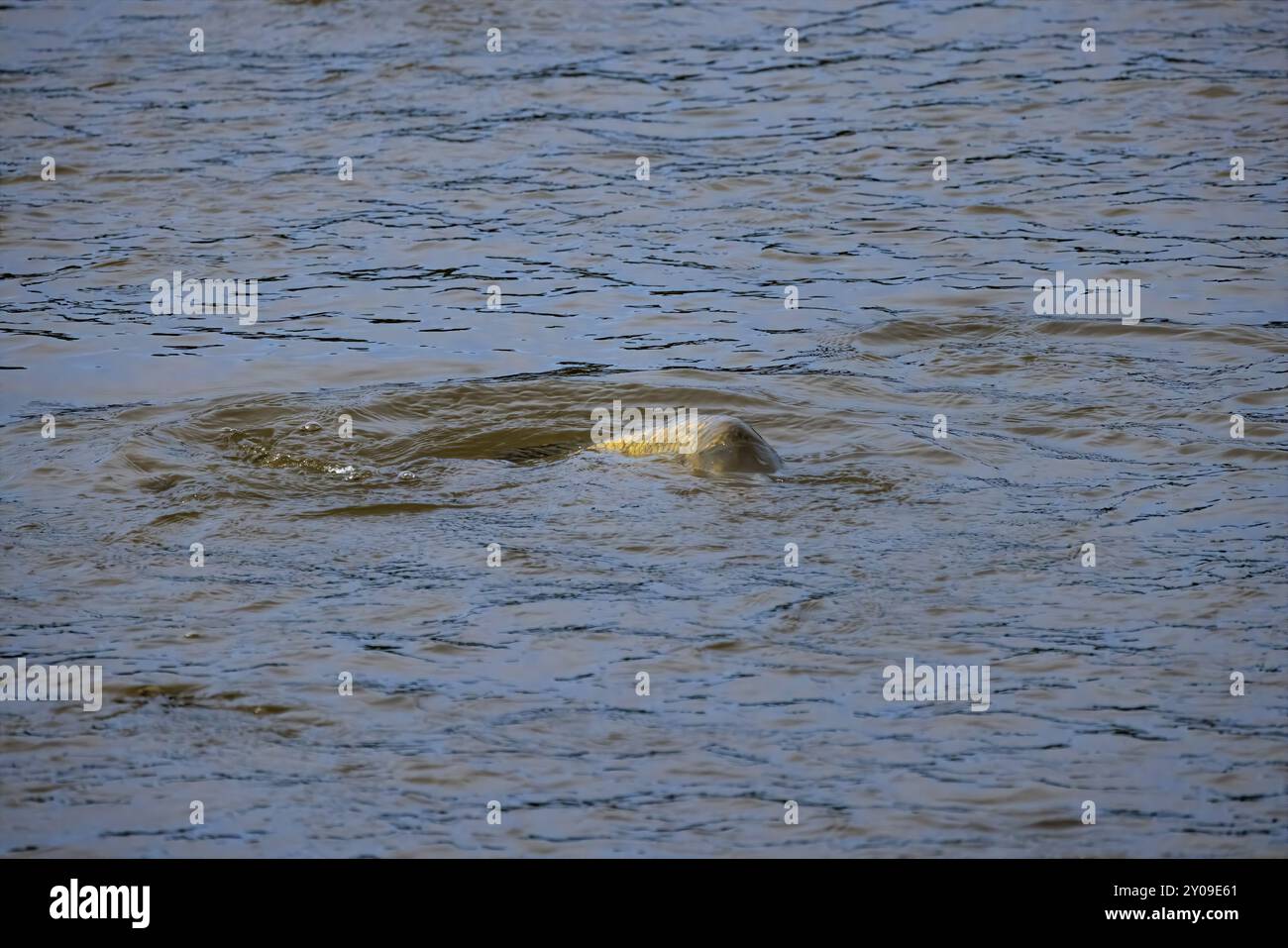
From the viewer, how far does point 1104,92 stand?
45.6 feet

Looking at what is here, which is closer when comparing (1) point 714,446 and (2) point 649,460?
(1) point 714,446

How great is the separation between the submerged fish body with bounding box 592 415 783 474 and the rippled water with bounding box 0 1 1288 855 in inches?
5.9

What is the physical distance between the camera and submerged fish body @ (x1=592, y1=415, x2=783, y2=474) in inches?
281

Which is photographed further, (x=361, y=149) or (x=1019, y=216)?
(x=361, y=149)

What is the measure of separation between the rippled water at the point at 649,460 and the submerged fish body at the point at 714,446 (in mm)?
150

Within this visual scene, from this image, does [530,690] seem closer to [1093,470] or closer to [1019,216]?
[1093,470]

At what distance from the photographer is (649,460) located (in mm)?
7375

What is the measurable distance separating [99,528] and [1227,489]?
180 inches

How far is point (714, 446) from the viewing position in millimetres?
7203

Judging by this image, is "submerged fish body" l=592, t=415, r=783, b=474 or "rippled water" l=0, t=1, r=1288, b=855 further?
"submerged fish body" l=592, t=415, r=783, b=474

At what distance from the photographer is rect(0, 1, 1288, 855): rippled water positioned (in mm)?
4762

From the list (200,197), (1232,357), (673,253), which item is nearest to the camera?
(1232,357)

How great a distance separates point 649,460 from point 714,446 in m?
0.33
